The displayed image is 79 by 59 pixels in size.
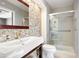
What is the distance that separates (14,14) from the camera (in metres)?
1.91

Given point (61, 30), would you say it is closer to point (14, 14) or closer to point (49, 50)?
point (49, 50)

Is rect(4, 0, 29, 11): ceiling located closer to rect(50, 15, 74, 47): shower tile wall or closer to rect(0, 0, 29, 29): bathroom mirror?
rect(0, 0, 29, 29): bathroom mirror

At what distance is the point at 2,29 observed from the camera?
153 centimetres

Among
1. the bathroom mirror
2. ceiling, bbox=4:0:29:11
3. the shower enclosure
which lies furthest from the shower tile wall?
ceiling, bbox=4:0:29:11

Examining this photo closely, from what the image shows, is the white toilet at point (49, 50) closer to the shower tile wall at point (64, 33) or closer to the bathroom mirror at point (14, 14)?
the bathroom mirror at point (14, 14)

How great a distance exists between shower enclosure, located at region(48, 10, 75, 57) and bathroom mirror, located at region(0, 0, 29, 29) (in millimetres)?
2113

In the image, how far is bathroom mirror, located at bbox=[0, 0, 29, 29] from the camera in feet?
5.16

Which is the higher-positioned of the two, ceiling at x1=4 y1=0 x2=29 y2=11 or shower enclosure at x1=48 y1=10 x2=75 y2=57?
ceiling at x1=4 y1=0 x2=29 y2=11

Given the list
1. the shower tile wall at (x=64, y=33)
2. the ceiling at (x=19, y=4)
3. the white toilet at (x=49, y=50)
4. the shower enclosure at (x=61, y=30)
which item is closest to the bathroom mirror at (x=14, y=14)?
the ceiling at (x=19, y=4)

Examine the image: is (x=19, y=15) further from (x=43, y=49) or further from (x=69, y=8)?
(x=69, y=8)

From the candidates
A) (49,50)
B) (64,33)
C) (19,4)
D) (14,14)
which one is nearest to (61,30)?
(64,33)

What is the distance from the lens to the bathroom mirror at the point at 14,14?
5.16ft

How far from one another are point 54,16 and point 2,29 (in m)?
3.20

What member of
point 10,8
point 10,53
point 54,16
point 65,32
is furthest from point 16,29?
point 65,32
